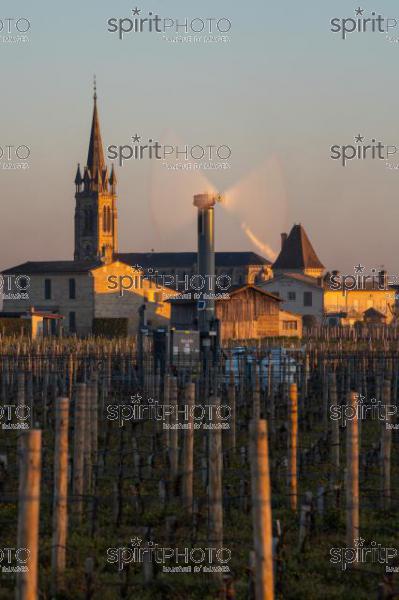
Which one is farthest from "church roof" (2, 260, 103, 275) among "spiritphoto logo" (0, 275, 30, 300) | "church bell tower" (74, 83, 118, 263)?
"church bell tower" (74, 83, 118, 263)

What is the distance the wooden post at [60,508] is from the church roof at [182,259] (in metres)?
118

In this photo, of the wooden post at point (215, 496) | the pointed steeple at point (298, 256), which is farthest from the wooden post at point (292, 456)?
the pointed steeple at point (298, 256)

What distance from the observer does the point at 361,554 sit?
41.5 feet

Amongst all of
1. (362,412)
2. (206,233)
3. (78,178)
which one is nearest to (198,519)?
(362,412)

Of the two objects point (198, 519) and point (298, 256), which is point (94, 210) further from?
point (198, 519)

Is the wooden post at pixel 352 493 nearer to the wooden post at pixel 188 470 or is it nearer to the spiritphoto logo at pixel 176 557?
the spiritphoto logo at pixel 176 557

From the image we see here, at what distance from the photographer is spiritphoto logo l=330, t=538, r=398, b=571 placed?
12344 mm

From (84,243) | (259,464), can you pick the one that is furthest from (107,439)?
(84,243)

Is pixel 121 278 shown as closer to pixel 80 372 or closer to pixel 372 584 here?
pixel 80 372

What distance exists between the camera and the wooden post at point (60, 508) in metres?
11.5

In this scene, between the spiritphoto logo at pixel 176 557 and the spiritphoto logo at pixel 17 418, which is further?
the spiritphoto logo at pixel 17 418

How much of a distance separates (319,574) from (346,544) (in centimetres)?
111

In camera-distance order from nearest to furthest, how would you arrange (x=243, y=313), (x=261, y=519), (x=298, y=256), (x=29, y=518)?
(x=29, y=518)
(x=261, y=519)
(x=243, y=313)
(x=298, y=256)

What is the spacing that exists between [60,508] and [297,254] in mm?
Answer: 102890
